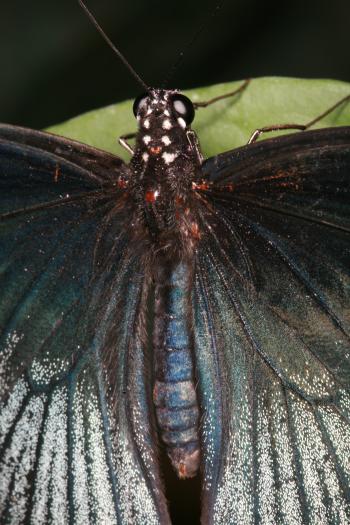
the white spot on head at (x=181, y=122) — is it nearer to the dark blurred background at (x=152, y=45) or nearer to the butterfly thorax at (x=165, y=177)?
the butterfly thorax at (x=165, y=177)

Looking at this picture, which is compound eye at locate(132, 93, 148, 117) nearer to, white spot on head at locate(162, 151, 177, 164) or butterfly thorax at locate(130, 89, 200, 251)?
butterfly thorax at locate(130, 89, 200, 251)

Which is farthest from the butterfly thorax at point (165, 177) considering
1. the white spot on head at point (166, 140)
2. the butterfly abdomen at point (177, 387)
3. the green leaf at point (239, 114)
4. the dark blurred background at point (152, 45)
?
the dark blurred background at point (152, 45)

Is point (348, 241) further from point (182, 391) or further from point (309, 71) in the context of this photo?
point (309, 71)

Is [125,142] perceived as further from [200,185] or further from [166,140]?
[200,185]

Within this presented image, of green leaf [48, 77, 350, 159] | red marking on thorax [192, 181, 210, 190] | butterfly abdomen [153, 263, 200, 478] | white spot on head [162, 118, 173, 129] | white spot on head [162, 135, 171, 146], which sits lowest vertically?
butterfly abdomen [153, 263, 200, 478]

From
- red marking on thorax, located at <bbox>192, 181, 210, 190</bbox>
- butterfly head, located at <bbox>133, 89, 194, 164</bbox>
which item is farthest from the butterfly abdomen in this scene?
butterfly head, located at <bbox>133, 89, 194, 164</bbox>

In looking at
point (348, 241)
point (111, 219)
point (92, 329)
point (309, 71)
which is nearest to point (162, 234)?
point (111, 219)
